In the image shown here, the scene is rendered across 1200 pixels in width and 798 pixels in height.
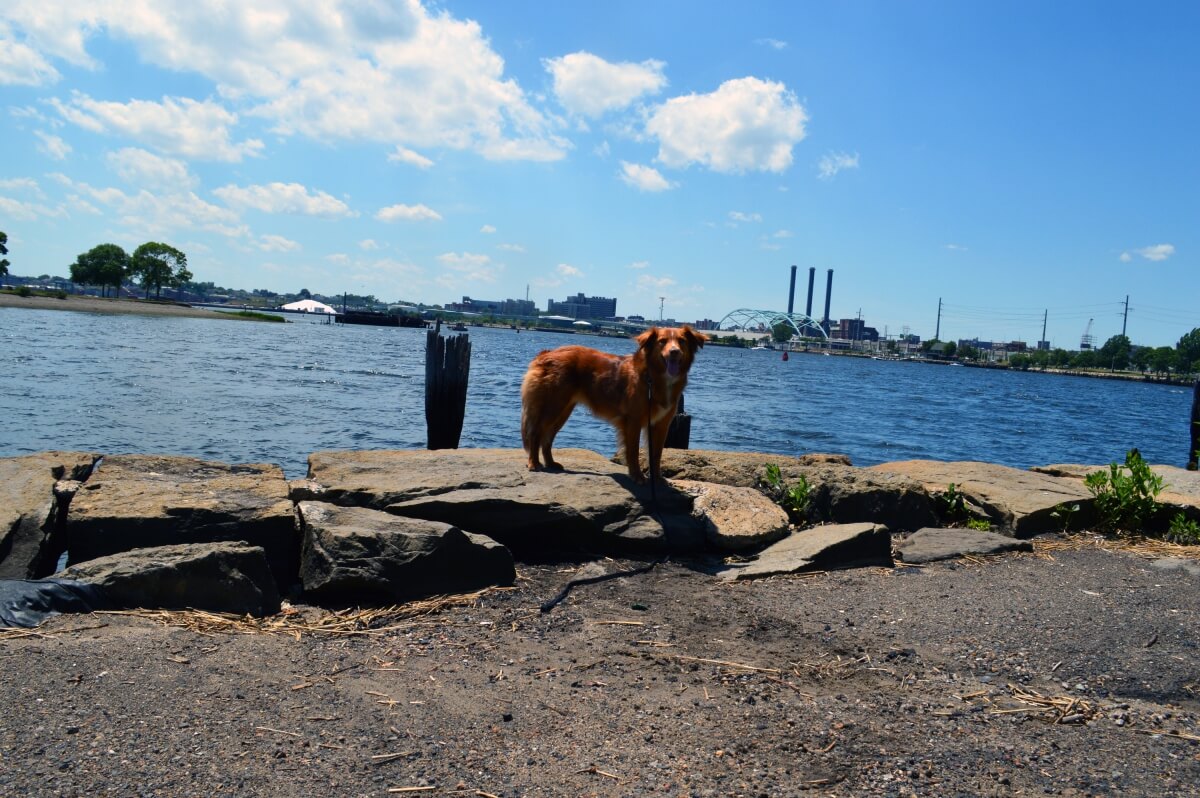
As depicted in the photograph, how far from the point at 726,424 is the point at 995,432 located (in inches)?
482

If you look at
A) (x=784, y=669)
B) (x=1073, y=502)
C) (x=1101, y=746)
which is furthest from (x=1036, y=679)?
(x=1073, y=502)

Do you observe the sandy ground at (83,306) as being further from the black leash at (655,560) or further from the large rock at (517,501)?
the black leash at (655,560)

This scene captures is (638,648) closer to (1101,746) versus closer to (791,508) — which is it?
(1101,746)

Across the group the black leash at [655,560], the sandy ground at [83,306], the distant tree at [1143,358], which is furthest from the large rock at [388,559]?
the distant tree at [1143,358]

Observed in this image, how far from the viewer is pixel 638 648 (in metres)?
4.45

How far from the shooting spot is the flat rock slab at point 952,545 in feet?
21.0

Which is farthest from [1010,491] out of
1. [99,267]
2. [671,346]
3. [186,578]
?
[99,267]

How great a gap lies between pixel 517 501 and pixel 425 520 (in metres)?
0.69

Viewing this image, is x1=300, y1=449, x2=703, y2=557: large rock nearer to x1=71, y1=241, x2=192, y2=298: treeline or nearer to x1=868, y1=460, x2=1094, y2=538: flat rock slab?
x1=868, y1=460, x2=1094, y2=538: flat rock slab

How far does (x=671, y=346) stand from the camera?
6.95 metres

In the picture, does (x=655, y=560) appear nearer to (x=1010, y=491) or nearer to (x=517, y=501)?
(x=517, y=501)

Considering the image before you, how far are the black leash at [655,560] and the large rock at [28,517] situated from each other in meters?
3.08

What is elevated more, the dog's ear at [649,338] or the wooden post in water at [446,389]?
the dog's ear at [649,338]

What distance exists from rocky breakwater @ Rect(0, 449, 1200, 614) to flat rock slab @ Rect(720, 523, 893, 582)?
0.05 feet
